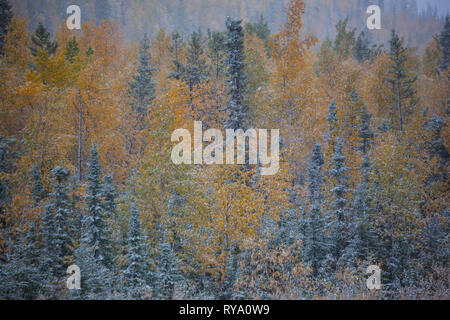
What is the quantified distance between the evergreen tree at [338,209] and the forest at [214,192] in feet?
0.37

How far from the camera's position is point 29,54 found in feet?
91.3

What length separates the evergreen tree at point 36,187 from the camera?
612 inches

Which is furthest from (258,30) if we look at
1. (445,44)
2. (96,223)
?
(96,223)

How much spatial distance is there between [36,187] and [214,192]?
396 inches

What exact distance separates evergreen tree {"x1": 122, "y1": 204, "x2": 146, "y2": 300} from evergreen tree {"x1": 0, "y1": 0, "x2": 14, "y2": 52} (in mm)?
24864

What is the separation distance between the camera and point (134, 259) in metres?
13.2

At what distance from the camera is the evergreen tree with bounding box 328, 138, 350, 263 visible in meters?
18.0

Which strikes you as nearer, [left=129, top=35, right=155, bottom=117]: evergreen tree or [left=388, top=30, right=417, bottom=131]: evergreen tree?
[left=388, top=30, right=417, bottom=131]: evergreen tree

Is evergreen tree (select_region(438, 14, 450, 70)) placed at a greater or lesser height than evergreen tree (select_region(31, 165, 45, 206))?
greater

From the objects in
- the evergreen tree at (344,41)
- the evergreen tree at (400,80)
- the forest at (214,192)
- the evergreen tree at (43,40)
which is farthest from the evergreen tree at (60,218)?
the evergreen tree at (344,41)

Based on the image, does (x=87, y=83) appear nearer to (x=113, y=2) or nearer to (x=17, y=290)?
(x=17, y=290)

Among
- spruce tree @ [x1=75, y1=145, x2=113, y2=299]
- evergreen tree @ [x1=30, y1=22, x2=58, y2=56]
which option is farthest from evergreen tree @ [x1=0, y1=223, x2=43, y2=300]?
evergreen tree @ [x1=30, y1=22, x2=58, y2=56]

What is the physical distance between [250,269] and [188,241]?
3487mm

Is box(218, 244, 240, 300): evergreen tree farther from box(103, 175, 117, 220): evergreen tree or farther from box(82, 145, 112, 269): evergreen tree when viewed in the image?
box(103, 175, 117, 220): evergreen tree
